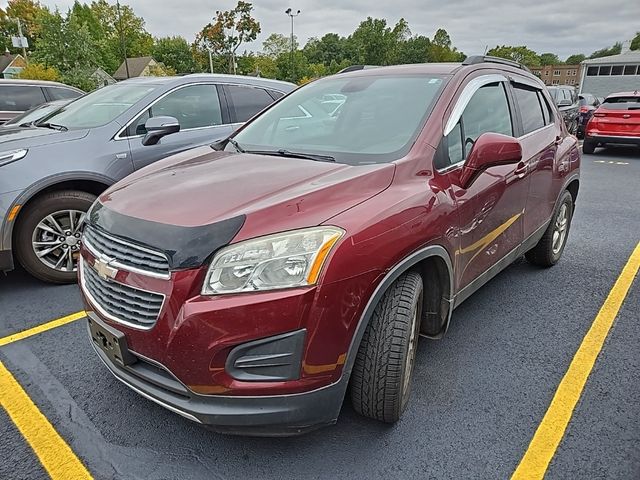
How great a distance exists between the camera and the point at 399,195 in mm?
2141

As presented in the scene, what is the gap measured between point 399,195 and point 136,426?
66.7 inches

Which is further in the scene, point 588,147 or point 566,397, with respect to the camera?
point 588,147

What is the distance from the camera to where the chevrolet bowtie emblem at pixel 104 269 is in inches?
77.4

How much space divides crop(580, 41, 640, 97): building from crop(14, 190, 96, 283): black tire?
137ft

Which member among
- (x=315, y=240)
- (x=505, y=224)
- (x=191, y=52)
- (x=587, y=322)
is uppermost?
(x=191, y=52)

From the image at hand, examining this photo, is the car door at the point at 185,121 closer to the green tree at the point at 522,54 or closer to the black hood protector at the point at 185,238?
the black hood protector at the point at 185,238

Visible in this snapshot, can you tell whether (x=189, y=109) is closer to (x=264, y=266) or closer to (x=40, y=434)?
(x=40, y=434)

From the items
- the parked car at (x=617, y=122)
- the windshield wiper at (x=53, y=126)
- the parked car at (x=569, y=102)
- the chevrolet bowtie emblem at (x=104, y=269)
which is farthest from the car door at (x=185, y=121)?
the parked car at (x=569, y=102)

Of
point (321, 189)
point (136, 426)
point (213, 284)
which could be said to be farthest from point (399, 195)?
point (136, 426)

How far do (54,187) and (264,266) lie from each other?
2814 mm

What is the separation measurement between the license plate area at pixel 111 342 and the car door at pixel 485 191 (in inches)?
65.4

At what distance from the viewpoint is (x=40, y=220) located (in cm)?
368

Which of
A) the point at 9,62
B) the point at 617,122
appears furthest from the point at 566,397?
the point at 9,62

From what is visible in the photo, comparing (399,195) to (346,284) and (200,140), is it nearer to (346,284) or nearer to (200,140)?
(346,284)
